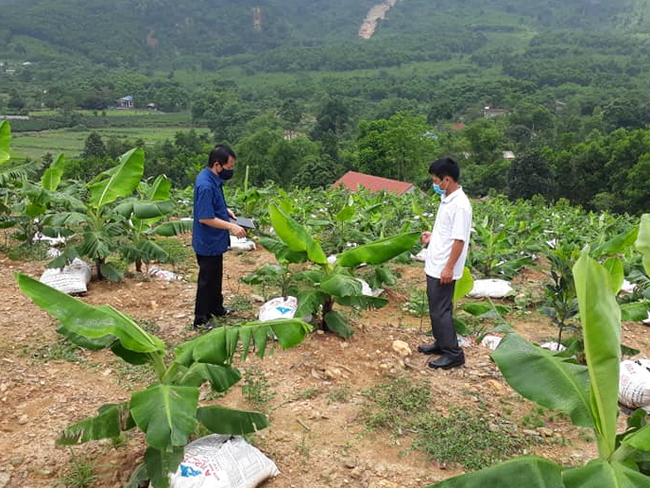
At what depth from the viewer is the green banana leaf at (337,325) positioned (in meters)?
4.18

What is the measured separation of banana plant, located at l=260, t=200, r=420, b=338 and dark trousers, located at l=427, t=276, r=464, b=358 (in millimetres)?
364

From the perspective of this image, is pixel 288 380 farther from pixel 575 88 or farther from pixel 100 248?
pixel 575 88

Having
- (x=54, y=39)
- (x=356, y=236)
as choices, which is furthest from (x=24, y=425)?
(x=54, y=39)

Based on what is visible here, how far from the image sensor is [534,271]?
7.82 metres

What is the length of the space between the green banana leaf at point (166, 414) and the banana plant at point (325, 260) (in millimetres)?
1488

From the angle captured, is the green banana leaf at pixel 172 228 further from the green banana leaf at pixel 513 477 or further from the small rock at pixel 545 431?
the green banana leaf at pixel 513 477

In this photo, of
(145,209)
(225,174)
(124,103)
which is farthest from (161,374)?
(124,103)

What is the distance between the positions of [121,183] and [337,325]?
235 centimetres

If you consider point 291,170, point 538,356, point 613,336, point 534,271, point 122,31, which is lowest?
point 291,170

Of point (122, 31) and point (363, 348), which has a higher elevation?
point (122, 31)

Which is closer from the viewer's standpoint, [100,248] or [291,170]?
[100,248]

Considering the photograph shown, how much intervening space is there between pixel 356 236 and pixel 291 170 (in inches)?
1445

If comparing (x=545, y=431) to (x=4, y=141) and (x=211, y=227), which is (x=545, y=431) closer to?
(x=211, y=227)

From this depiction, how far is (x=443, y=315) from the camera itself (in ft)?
13.1
